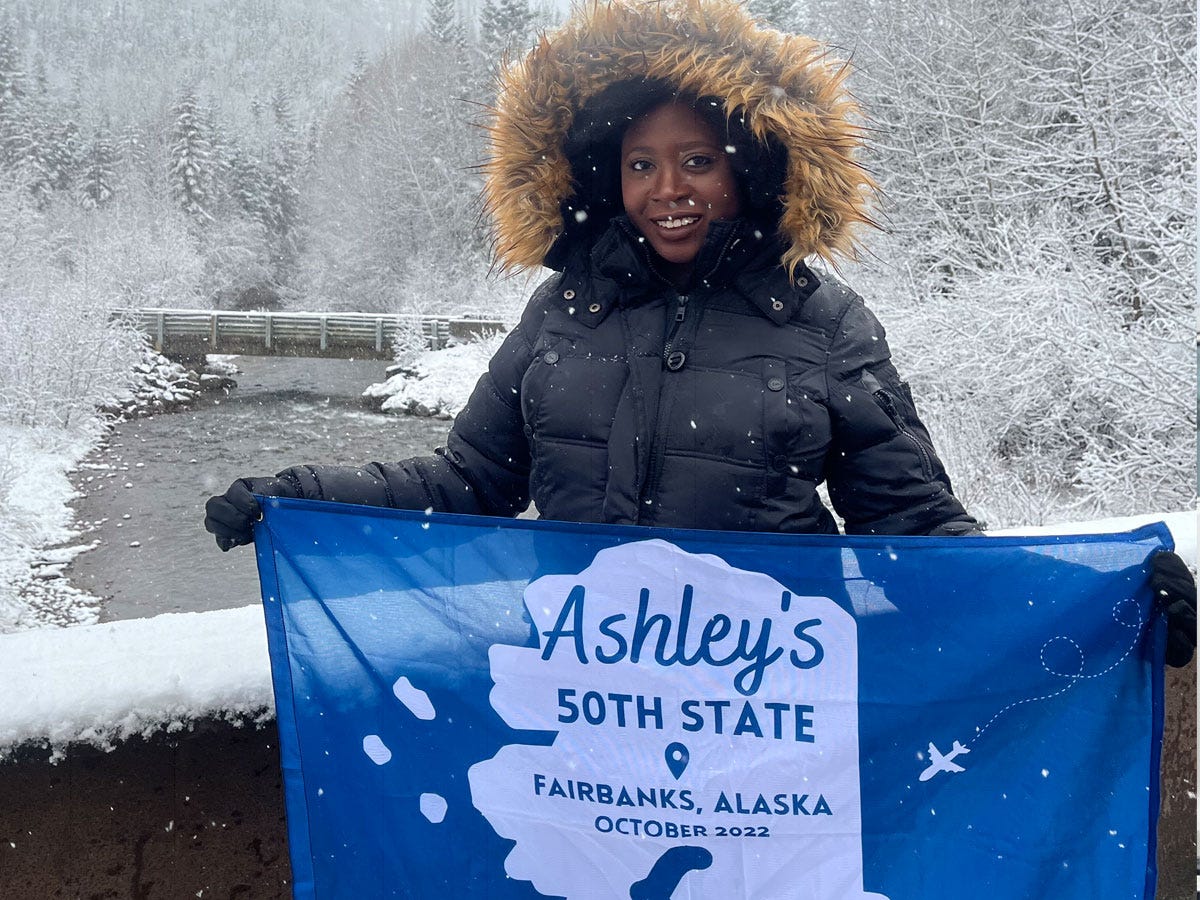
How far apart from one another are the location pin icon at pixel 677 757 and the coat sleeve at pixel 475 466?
676mm

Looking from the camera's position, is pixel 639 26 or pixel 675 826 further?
pixel 639 26

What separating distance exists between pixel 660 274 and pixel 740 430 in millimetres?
393

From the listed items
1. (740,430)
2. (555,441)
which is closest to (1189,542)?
(740,430)

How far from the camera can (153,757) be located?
2.12 metres

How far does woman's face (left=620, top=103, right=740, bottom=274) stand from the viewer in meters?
2.14

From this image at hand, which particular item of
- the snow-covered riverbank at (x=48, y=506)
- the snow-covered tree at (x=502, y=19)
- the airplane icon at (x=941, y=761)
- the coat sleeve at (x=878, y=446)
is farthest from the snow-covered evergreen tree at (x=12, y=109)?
the airplane icon at (x=941, y=761)

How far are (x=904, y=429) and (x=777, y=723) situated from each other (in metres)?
0.62

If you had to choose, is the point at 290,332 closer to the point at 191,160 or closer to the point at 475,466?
the point at 191,160

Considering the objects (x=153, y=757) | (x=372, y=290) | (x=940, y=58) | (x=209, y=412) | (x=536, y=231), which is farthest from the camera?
(x=372, y=290)

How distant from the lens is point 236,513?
2.03m

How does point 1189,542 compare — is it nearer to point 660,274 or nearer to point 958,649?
point 958,649

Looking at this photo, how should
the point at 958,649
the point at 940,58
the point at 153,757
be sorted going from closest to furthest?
the point at 958,649 < the point at 153,757 < the point at 940,58

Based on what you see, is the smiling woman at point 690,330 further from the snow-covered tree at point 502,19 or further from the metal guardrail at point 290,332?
the snow-covered tree at point 502,19

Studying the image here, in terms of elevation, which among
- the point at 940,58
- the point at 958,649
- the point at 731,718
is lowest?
the point at 731,718
